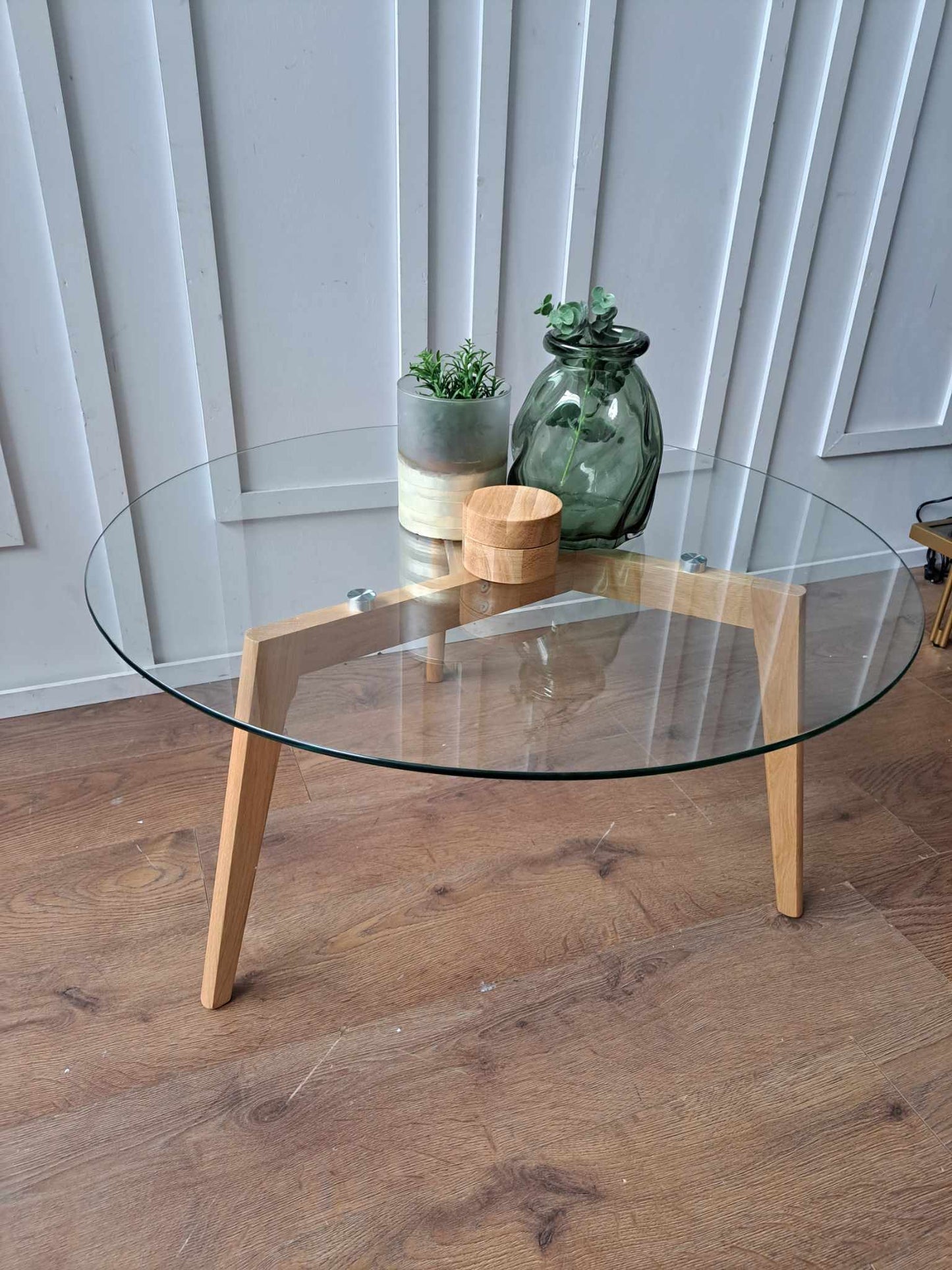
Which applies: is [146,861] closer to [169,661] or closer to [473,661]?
[169,661]

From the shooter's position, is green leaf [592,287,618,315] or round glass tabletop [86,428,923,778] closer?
round glass tabletop [86,428,923,778]

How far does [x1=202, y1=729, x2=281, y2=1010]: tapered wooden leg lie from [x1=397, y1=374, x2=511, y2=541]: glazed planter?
11.1 inches

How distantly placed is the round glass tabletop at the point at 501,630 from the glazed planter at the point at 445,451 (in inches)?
1.5

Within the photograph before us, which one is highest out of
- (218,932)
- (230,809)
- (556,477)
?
(556,477)

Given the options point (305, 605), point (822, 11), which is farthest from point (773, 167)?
point (305, 605)

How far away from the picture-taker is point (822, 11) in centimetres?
140

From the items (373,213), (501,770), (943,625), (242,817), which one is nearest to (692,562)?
(501,770)

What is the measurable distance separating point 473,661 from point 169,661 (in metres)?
0.26

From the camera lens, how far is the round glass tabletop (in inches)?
28.9

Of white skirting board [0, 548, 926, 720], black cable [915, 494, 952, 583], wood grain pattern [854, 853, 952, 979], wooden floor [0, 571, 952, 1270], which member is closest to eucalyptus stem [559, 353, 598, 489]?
wooden floor [0, 571, 952, 1270]

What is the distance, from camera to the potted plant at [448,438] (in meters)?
0.91

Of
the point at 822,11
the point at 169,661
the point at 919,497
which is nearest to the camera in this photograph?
the point at 169,661

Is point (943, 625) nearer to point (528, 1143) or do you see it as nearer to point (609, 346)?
point (609, 346)

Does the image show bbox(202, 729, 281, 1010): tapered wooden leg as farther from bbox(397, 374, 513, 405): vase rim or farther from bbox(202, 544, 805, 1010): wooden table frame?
bbox(397, 374, 513, 405): vase rim
